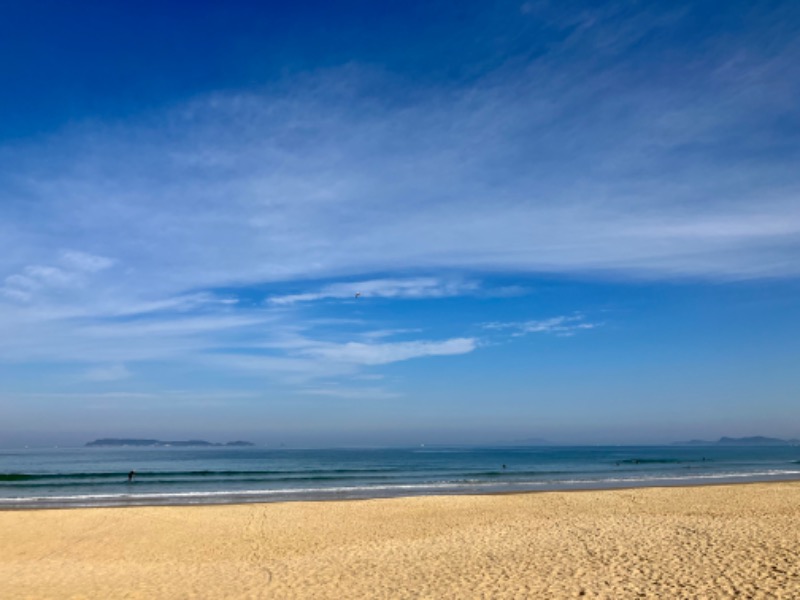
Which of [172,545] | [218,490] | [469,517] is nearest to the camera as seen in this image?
[172,545]

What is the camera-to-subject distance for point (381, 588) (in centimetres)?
1138

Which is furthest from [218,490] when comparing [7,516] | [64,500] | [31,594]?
[31,594]

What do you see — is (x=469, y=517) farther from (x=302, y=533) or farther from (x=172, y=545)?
(x=172, y=545)

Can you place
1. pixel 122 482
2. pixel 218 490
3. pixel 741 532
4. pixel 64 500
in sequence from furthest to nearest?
1. pixel 122 482
2. pixel 218 490
3. pixel 64 500
4. pixel 741 532

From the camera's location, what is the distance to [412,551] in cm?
1505

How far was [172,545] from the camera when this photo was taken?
16984 millimetres

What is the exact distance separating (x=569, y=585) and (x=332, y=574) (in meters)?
5.01

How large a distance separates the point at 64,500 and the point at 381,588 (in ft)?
81.5

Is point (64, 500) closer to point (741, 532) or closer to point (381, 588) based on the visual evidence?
point (381, 588)

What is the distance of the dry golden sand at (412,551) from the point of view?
11.2 metres

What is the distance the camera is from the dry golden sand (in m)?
11.2

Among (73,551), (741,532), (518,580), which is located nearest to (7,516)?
(73,551)

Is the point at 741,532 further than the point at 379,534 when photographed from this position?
No

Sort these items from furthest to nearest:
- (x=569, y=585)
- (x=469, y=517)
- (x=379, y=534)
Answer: (x=469, y=517), (x=379, y=534), (x=569, y=585)
